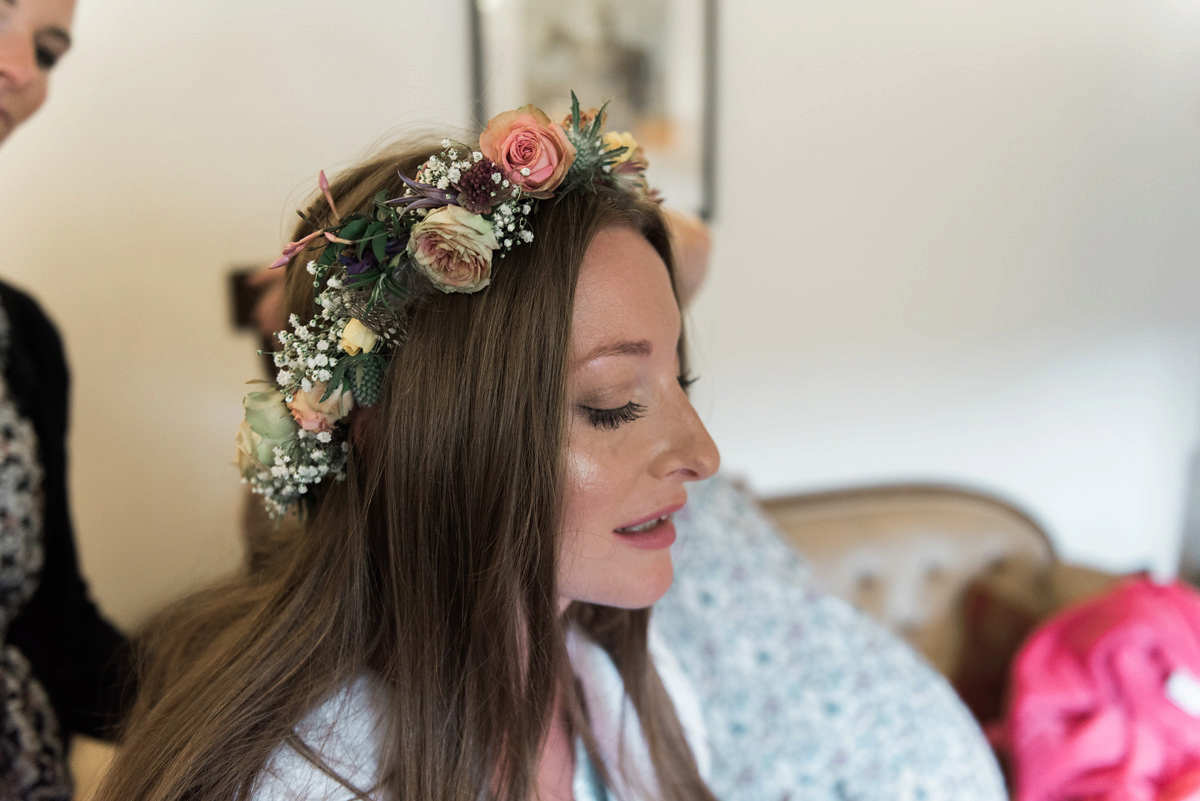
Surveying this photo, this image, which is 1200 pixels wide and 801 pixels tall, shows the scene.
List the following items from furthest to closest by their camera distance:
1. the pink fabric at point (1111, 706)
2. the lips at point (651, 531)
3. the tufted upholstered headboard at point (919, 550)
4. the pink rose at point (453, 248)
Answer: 1. the tufted upholstered headboard at point (919, 550)
2. the pink fabric at point (1111, 706)
3. the lips at point (651, 531)
4. the pink rose at point (453, 248)

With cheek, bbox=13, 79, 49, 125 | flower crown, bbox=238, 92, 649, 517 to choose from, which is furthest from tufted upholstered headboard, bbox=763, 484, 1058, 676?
cheek, bbox=13, 79, 49, 125

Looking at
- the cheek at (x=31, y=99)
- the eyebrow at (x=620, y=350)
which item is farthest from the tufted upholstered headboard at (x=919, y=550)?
the cheek at (x=31, y=99)

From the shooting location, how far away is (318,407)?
64 cm

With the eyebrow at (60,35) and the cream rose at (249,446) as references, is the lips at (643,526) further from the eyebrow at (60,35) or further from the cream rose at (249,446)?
the eyebrow at (60,35)

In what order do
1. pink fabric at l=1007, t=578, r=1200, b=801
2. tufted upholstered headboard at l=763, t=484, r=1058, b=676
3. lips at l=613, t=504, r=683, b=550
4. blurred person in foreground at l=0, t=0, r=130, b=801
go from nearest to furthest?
1. lips at l=613, t=504, r=683, b=550
2. blurred person in foreground at l=0, t=0, r=130, b=801
3. pink fabric at l=1007, t=578, r=1200, b=801
4. tufted upholstered headboard at l=763, t=484, r=1058, b=676

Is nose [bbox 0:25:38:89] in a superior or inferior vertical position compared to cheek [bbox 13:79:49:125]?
superior

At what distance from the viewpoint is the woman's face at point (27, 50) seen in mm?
770

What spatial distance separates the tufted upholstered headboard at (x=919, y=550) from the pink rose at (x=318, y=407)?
1.30 metres

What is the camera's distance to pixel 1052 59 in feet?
4.25

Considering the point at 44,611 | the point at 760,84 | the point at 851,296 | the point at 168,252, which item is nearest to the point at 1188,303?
the point at 851,296

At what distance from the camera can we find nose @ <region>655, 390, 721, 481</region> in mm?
679

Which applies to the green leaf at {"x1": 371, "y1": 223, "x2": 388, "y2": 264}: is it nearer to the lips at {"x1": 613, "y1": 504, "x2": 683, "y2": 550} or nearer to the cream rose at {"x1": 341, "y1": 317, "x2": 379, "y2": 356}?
the cream rose at {"x1": 341, "y1": 317, "x2": 379, "y2": 356}

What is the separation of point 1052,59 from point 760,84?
0.52 metres

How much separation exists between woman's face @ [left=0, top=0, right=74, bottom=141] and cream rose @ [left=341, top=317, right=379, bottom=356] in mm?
518
